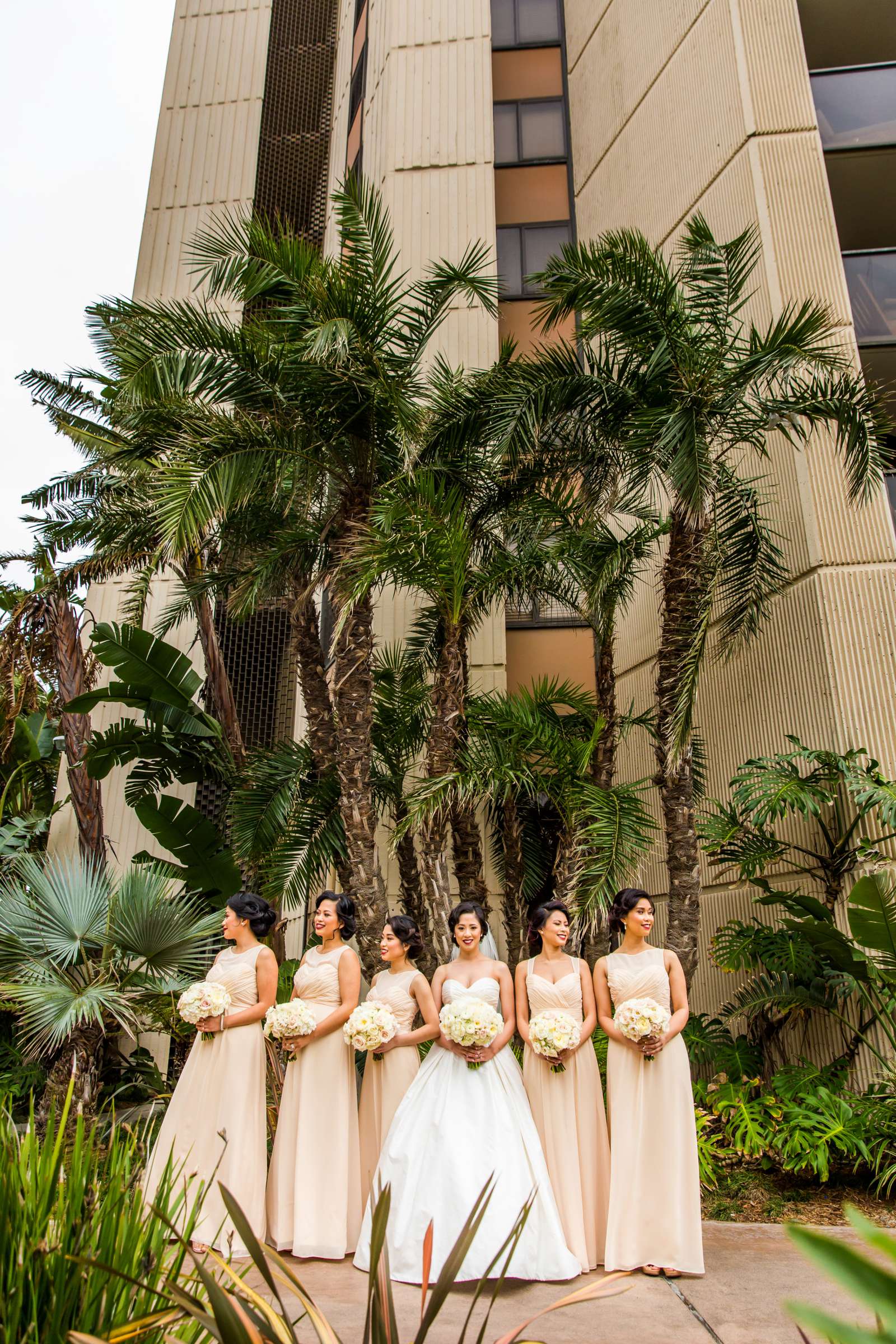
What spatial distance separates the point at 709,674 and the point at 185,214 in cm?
1243

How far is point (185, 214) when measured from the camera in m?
16.8

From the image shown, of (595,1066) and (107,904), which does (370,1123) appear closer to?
(595,1066)

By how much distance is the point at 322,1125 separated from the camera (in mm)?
5828

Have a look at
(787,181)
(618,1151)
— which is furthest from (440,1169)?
(787,181)

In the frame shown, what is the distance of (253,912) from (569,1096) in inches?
87.8

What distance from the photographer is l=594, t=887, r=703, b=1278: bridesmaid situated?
5.20m

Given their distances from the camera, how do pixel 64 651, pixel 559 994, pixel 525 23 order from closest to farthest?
pixel 559 994
pixel 64 651
pixel 525 23

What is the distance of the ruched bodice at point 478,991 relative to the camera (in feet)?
18.8

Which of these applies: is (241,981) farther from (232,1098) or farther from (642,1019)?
(642,1019)

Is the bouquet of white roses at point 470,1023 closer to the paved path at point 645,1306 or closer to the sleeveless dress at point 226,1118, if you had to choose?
the paved path at point 645,1306

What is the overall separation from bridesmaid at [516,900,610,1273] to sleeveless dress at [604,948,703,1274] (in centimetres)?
15

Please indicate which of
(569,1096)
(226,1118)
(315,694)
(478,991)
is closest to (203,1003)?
(226,1118)

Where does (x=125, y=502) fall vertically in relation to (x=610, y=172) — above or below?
below

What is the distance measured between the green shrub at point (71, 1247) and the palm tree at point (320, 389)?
567 cm
